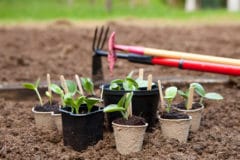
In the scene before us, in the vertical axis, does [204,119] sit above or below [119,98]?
below

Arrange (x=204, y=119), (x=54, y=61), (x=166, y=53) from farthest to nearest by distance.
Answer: (x=54, y=61)
(x=166, y=53)
(x=204, y=119)

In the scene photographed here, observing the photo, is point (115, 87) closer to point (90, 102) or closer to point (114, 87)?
point (114, 87)

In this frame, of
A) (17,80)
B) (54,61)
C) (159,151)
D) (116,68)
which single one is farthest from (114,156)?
(54,61)

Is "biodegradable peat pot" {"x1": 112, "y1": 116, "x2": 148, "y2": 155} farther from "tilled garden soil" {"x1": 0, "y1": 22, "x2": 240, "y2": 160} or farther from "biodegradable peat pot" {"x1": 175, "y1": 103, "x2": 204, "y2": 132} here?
"biodegradable peat pot" {"x1": 175, "y1": 103, "x2": 204, "y2": 132}

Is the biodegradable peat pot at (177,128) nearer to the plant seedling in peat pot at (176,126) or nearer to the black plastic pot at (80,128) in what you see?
the plant seedling in peat pot at (176,126)

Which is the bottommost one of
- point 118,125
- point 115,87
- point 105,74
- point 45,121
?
point 105,74

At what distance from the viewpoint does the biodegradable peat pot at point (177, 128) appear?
3146 mm

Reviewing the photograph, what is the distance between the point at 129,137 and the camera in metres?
2.97

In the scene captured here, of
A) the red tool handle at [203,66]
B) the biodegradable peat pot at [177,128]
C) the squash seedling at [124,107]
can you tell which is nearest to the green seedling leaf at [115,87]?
the squash seedling at [124,107]

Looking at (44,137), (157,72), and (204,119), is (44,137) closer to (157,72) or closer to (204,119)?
(204,119)

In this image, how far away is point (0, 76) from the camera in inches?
220

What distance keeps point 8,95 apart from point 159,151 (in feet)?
6.67

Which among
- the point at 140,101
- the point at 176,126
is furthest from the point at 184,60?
the point at 176,126

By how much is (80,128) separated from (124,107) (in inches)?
10.7
